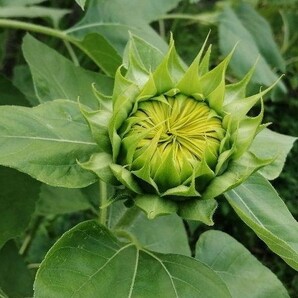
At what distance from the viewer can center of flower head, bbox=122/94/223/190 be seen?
663mm

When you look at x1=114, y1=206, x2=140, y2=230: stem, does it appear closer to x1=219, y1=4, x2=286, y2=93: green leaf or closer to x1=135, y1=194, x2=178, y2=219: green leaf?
x1=135, y1=194, x2=178, y2=219: green leaf

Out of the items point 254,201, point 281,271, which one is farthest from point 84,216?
point 254,201

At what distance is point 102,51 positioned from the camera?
985 mm

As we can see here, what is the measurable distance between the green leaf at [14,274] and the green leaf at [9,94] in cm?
20

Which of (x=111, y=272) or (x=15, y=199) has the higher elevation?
(x=111, y=272)

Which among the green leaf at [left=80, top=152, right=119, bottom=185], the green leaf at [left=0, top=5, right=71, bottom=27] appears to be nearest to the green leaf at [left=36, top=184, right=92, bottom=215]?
the green leaf at [left=0, top=5, right=71, bottom=27]

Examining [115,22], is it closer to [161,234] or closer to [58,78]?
[58,78]

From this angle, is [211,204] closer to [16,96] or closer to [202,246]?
[202,246]

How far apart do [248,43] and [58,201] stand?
44 centimetres

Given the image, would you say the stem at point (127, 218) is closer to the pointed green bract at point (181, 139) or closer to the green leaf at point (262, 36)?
the pointed green bract at point (181, 139)

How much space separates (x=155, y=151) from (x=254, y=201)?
0.50 feet

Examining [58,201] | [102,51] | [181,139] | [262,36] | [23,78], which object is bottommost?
[58,201]

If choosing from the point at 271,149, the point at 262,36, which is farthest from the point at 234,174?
the point at 262,36

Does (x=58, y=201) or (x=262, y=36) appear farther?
(x=262, y=36)
